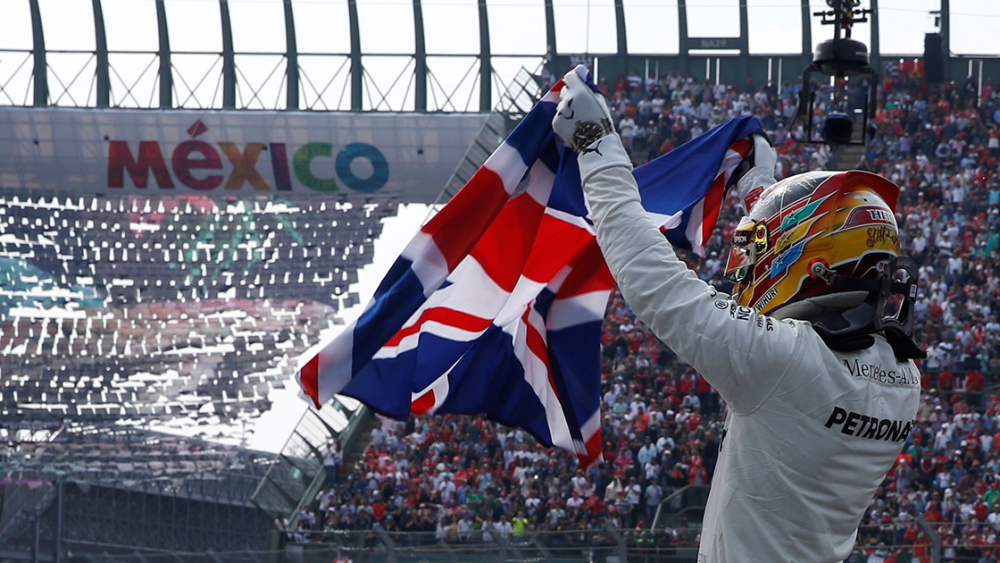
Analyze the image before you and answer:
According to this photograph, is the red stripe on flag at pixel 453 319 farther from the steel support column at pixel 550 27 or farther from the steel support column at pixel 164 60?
the steel support column at pixel 164 60

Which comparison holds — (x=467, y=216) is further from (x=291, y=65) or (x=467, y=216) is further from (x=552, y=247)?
(x=291, y=65)

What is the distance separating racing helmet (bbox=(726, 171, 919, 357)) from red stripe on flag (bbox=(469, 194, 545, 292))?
1.21m

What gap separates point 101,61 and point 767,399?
31499 mm

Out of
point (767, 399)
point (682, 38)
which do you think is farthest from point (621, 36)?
point (767, 399)

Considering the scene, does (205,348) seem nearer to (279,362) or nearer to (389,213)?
(279,362)

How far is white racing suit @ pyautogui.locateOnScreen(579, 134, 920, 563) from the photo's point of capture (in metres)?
2.45

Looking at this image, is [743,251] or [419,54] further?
[419,54]

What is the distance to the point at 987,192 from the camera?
68.9ft

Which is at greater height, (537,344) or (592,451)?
(537,344)

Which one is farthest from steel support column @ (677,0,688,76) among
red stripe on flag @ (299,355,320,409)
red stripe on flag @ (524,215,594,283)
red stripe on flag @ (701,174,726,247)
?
red stripe on flag @ (299,355,320,409)

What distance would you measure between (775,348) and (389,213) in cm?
2827

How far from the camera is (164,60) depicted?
3161cm

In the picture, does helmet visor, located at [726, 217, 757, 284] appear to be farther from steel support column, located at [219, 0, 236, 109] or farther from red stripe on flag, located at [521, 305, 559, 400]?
steel support column, located at [219, 0, 236, 109]

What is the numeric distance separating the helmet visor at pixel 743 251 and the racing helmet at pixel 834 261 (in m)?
0.01
